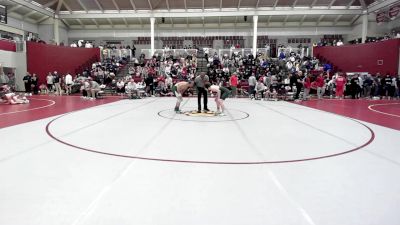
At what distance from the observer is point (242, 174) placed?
3.93m

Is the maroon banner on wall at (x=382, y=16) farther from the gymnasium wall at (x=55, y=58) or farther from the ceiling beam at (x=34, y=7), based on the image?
the ceiling beam at (x=34, y=7)

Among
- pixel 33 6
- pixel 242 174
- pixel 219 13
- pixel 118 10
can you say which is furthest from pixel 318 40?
pixel 242 174

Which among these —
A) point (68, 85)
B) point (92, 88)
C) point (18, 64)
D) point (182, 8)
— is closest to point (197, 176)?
point (92, 88)

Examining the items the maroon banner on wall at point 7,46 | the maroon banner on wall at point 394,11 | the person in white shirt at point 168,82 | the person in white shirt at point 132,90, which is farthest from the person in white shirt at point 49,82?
the maroon banner on wall at point 394,11

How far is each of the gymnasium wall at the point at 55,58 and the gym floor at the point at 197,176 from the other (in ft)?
58.2

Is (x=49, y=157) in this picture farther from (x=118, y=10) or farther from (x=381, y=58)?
(x=118, y=10)

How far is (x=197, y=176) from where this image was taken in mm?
3826

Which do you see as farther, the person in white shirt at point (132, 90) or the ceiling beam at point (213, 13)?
the ceiling beam at point (213, 13)

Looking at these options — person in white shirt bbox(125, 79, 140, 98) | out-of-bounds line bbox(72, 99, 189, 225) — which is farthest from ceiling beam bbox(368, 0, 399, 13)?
out-of-bounds line bbox(72, 99, 189, 225)

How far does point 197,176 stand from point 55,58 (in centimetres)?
2354

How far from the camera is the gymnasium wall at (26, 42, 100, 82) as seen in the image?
73.1 ft

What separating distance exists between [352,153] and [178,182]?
3134mm

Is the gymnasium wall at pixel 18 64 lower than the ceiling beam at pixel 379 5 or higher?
lower

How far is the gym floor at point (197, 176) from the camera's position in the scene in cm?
279
